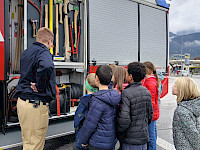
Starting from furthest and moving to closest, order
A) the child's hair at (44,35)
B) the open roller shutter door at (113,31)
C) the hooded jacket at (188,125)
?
1. the open roller shutter door at (113,31)
2. the child's hair at (44,35)
3. the hooded jacket at (188,125)

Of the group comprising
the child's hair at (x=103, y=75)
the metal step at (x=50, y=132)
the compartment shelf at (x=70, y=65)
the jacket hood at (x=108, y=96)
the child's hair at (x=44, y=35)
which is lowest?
the metal step at (x=50, y=132)

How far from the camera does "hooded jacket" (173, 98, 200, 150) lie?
1.77m

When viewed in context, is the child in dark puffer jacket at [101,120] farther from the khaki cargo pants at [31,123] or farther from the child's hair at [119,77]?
the khaki cargo pants at [31,123]

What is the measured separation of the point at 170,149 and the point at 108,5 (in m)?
3.03

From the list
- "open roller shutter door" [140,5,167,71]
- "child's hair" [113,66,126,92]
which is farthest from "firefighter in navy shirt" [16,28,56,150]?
"open roller shutter door" [140,5,167,71]

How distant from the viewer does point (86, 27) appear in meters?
3.49

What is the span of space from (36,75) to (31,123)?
0.60m

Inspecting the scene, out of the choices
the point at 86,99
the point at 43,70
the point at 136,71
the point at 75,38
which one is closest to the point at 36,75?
the point at 43,70

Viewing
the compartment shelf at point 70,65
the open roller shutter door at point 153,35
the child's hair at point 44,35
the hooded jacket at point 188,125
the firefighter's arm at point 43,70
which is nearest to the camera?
the hooded jacket at point 188,125

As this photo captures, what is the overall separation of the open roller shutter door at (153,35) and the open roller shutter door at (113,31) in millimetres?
248

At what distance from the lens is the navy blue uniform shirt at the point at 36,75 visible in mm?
2244

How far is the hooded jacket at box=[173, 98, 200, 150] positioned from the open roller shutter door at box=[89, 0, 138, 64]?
2083 millimetres

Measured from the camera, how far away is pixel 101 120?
194 centimetres

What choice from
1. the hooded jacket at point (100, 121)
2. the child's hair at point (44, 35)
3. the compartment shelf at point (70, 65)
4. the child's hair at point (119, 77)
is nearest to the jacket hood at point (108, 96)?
the hooded jacket at point (100, 121)
